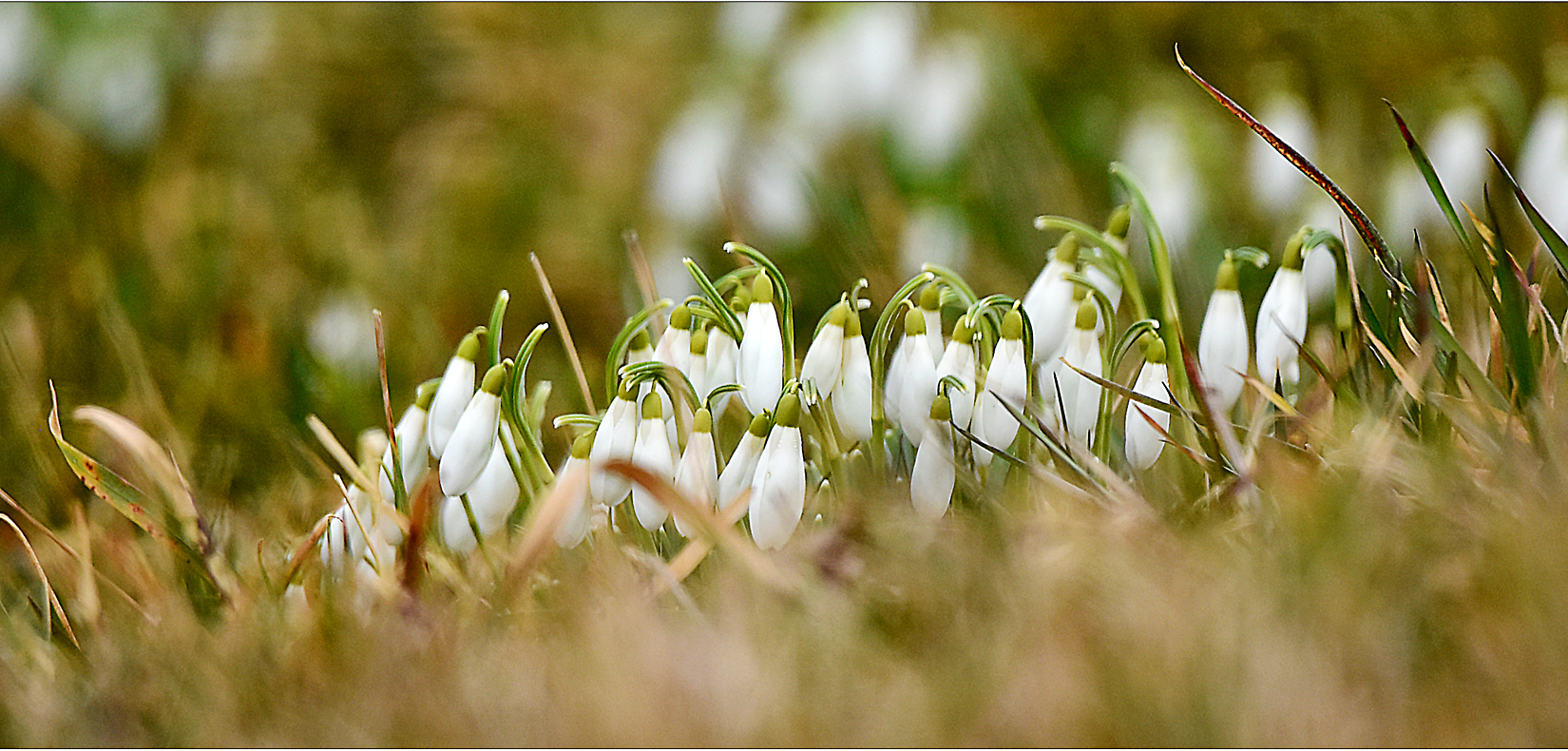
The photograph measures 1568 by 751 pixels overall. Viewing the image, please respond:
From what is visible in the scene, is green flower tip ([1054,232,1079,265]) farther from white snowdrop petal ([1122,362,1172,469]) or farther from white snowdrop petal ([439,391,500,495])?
white snowdrop petal ([439,391,500,495])

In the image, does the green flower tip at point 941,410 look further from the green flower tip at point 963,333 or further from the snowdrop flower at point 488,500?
the snowdrop flower at point 488,500

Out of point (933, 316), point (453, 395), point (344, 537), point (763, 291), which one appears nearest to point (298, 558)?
point (344, 537)

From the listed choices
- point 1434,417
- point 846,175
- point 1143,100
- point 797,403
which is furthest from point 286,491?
point 1143,100

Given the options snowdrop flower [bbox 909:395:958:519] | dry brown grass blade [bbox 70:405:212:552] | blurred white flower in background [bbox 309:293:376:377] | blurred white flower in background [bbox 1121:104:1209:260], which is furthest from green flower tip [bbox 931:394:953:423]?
blurred white flower in background [bbox 309:293:376:377]

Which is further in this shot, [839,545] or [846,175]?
[846,175]

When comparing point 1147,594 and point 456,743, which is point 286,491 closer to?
point 456,743

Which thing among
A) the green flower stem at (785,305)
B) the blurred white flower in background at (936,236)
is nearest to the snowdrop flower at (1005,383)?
the green flower stem at (785,305)

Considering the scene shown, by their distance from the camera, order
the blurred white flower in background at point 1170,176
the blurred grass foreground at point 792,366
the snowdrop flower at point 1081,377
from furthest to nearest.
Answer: the blurred white flower in background at point 1170,176 → the snowdrop flower at point 1081,377 → the blurred grass foreground at point 792,366
